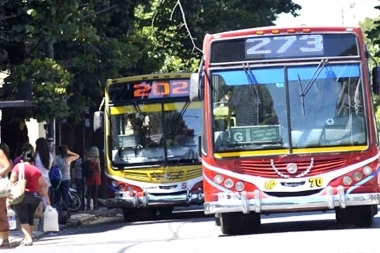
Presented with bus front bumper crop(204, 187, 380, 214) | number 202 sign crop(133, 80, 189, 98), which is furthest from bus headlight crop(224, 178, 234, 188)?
number 202 sign crop(133, 80, 189, 98)

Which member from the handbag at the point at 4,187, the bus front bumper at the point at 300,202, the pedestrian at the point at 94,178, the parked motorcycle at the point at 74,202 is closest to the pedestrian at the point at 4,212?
the handbag at the point at 4,187

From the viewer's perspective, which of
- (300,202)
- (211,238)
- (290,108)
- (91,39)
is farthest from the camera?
(91,39)

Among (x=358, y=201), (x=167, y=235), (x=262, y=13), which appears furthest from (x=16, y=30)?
(x=262, y=13)

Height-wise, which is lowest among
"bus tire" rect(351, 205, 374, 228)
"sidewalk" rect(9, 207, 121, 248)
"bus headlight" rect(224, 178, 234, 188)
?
"sidewalk" rect(9, 207, 121, 248)

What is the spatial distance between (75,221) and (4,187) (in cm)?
794

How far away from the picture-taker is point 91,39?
907 inches

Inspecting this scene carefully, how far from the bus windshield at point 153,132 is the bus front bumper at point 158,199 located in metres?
0.77

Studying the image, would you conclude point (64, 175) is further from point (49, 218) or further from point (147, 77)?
point (49, 218)

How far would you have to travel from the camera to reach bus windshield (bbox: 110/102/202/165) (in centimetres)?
2358

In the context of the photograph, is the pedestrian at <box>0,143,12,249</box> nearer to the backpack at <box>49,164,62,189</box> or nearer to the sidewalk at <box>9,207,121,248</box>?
the sidewalk at <box>9,207,121,248</box>

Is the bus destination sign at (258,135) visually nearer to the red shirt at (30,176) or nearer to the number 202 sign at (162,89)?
the red shirt at (30,176)

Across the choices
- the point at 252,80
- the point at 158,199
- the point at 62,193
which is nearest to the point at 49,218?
the point at 252,80

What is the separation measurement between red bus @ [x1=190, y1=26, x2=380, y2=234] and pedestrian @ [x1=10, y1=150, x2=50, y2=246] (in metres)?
3.17

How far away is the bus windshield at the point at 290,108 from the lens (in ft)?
52.4
